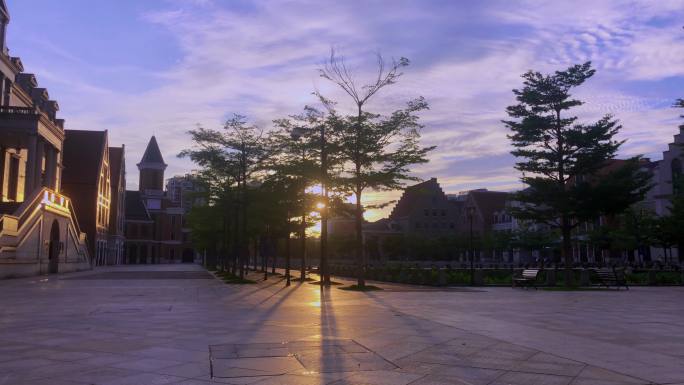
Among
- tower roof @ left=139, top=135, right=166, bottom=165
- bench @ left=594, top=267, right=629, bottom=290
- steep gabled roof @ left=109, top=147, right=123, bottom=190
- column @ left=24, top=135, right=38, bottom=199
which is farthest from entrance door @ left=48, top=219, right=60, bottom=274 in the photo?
tower roof @ left=139, top=135, right=166, bottom=165

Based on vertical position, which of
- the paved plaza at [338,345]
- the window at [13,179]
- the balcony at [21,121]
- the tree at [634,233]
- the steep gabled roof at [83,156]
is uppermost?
the steep gabled roof at [83,156]

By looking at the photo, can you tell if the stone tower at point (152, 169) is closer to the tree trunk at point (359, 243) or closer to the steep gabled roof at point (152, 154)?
the steep gabled roof at point (152, 154)

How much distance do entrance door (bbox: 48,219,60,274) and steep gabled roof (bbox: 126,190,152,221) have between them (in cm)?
6803

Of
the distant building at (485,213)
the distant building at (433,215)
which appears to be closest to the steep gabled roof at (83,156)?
the distant building at (433,215)

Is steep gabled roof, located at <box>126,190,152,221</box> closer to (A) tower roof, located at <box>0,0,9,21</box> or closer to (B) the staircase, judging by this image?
(B) the staircase

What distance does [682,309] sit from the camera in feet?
55.2

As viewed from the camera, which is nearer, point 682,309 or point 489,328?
point 489,328

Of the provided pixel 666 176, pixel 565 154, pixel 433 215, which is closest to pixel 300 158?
pixel 565 154

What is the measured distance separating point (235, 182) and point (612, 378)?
31.7 meters

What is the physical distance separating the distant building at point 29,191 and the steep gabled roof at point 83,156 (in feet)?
63.0

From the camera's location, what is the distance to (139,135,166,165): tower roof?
404 ft

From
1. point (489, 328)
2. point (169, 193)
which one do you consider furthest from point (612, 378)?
point (169, 193)

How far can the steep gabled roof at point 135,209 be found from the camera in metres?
112

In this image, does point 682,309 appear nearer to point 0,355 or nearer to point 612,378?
point 612,378
